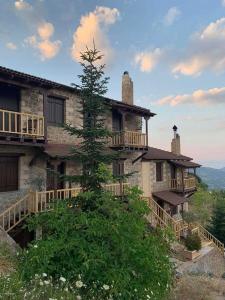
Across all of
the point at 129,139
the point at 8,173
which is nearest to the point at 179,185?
the point at 129,139

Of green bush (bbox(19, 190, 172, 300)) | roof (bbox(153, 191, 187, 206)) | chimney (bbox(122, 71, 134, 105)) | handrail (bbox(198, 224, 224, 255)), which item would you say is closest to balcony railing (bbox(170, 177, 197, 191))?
roof (bbox(153, 191, 187, 206))

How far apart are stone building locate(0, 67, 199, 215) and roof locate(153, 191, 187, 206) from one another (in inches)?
6.9

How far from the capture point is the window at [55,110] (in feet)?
57.3

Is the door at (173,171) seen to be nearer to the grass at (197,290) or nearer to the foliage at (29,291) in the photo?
the grass at (197,290)

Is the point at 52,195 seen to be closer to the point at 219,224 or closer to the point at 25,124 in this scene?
the point at 25,124

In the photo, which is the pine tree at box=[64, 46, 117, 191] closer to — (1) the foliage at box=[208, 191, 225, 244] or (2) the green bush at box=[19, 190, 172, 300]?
(2) the green bush at box=[19, 190, 172, 300]

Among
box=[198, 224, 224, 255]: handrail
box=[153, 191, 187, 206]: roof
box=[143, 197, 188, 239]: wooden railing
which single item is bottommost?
box=[198, 224, 224, 255]: handrail

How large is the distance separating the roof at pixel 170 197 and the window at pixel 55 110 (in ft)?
36.7

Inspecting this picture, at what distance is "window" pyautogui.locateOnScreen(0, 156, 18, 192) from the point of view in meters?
14.9

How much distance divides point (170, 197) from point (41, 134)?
14.3m

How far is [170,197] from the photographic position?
25.8 meters

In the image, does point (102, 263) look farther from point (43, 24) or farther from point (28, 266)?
point (43, 24)

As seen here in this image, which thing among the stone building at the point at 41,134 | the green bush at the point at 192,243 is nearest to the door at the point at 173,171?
the stone building at the point at 41,134

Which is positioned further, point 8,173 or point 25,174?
point 25,174
